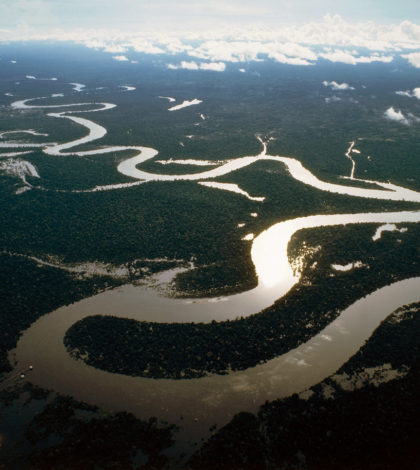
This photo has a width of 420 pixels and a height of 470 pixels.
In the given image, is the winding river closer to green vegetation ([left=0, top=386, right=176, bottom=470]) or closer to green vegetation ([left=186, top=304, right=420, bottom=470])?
green vegetation ([left=0, top=386, right=176, bottom=470])

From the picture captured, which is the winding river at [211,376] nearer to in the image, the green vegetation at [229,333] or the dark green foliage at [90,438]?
the green vegetation at [229,333]

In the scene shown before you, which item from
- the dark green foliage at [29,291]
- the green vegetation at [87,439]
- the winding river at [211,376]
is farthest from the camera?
the dark green foliage at [29,291]

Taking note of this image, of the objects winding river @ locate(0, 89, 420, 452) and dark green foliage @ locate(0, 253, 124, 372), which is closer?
winding river @ locate(0, 89, 420, 452)

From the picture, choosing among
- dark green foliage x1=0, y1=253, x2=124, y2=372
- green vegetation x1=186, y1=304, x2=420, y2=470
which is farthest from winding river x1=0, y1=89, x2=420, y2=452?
green vegetation x1=186, y1=304, x2=420, y2=470

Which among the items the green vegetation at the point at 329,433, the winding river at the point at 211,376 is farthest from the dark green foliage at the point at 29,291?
the green vegetation at the point at 329,433

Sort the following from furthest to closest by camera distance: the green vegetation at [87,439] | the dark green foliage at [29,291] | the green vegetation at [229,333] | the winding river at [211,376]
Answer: the dark green foliage at [29,291], the green vegetation at [229,333], the winding river at [211,376], the green vegetation at [87,439]

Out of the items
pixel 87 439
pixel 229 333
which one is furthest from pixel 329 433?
pixel 87 439

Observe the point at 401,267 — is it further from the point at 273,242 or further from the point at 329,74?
the point at 329,74

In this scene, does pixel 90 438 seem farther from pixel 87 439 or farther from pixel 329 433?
pixel 329 433
